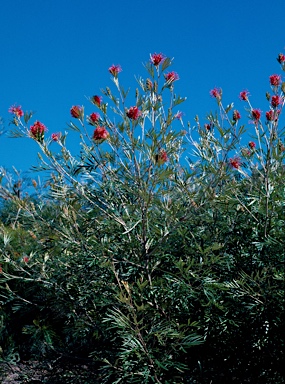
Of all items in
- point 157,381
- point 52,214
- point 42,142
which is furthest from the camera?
point 52,214

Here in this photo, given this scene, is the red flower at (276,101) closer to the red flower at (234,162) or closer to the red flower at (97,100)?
the red flower at (234,162)

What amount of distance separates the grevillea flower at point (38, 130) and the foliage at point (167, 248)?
0.5 inches

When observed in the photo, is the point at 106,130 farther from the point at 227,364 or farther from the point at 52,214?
the point at 227,364

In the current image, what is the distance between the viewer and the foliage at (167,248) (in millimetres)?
3000

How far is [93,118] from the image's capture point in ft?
10.3

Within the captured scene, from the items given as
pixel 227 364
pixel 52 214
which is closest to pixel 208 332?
pixel 227 364

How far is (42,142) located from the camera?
3.12 metres

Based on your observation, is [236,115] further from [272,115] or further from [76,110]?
[76,110]

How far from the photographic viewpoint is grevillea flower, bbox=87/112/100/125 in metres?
3.13

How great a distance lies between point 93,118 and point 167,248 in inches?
35.3

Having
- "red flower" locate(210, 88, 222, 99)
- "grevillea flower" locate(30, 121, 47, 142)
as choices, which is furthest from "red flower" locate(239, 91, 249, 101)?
"grevillea flower" locate(30, 121, 47, 142)

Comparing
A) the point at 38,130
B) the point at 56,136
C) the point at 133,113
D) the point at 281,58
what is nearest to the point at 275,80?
the point at 281,58

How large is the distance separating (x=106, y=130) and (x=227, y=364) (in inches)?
66.6

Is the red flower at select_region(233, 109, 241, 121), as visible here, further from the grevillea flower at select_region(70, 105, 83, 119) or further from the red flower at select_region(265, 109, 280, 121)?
the grevillea flower at select_region(70, 105, 83, 119)
